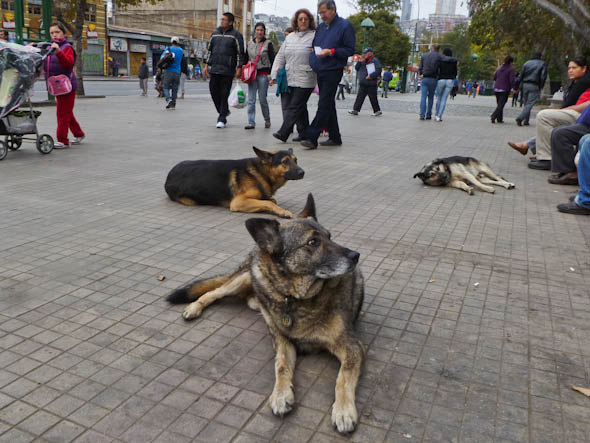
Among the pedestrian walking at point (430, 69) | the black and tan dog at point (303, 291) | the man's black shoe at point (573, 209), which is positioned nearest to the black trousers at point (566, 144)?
the man's black shoe at point (573, 209)

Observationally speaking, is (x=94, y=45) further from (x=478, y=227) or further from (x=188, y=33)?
(x=478, y=227)

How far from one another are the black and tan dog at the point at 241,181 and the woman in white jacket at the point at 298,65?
5.04 meters

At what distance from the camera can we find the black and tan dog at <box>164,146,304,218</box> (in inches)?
243

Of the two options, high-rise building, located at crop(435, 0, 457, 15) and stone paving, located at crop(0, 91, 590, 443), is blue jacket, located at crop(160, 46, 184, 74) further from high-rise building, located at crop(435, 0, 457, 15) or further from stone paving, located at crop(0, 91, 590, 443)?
high-rise building, located at crop(435, 0, 457, 15)

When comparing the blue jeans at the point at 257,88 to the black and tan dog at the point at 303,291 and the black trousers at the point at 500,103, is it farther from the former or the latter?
the black and tan dog at the point at 303,291

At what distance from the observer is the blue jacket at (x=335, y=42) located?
33.7 feet

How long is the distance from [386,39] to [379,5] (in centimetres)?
472

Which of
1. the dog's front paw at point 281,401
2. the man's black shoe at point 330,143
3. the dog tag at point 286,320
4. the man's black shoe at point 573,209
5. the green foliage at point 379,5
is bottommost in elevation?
the dog's front paw at point 281,401

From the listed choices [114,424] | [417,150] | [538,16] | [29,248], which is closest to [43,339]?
[114,424]

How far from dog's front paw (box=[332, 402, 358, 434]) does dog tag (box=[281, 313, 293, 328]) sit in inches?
23.3

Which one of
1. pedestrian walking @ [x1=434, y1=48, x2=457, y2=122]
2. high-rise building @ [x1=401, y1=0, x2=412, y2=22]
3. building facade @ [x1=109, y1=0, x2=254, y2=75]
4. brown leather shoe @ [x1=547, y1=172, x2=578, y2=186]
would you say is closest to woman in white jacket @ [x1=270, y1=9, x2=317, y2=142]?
brown leather shoe @ [x1=547, y1=172, x2=578, y2=186]

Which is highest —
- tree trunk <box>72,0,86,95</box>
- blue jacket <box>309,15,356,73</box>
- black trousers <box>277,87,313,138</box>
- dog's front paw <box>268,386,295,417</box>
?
tree trunk <box>72,0,86,95</box>

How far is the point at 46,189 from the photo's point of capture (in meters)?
7.01

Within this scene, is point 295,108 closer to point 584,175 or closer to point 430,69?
point 584,175
